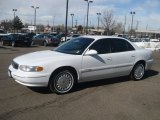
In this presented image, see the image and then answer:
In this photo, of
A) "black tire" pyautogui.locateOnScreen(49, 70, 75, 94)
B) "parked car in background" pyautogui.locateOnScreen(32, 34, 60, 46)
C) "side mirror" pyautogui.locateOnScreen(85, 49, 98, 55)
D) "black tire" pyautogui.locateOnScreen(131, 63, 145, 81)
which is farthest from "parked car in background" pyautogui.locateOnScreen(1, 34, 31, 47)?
"black tire" pyautogui.locateOnScreen(49, 70, 75, 94)

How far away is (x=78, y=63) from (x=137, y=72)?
2.76 meters

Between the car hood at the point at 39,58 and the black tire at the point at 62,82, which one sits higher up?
the car hood at the point at 39,58

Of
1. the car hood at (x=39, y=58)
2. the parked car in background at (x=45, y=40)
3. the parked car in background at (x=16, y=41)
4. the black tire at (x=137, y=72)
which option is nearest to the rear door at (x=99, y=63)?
the car hood at (x=39, y=58)

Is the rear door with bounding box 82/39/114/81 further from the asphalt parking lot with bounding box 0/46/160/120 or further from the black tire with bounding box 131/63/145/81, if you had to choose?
the black tire with bounding box 131/63/145/81

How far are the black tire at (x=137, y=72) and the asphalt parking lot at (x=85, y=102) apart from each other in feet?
2.00

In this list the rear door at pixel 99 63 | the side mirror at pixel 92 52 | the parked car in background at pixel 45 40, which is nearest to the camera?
the side mirror at pixel 92 52

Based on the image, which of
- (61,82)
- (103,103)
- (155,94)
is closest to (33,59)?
(61,82)

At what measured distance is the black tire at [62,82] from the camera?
669 centimetres

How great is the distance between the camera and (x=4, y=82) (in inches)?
311

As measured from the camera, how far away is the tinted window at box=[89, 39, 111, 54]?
762cm

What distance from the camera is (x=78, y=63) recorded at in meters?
7.04

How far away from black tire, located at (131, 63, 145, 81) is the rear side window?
2.24 ft

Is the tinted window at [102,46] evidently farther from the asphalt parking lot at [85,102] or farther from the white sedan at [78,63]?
the asphalt parking lot at [85,102]

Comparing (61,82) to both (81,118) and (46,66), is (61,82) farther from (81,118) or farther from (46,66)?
(81,118)
